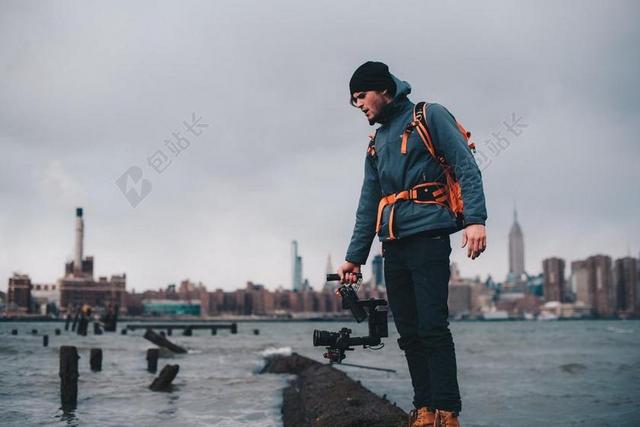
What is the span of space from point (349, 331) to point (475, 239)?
1140 millimetres

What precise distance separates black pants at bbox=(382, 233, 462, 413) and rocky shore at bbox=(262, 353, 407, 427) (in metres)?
2.07

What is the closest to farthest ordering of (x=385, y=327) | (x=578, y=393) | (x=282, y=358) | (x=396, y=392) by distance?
(x=385, y=327), (x=396, y=392), (x=578, y=393), (x=282, y=358)

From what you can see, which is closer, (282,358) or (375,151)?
(375,151)

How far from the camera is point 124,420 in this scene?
1133cm

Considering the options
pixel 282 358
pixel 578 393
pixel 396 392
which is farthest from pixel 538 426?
pixel 282 358

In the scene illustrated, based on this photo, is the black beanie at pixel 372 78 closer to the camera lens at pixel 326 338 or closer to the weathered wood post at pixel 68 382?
the camera lens at pixel 326 338

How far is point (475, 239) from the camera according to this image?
4.15m

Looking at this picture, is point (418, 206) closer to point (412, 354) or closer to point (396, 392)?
point (412, 354)

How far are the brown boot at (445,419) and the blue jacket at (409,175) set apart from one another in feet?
3.91

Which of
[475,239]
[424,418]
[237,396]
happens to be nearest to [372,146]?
[475,239]

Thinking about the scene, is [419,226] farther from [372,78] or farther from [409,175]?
[372,78]

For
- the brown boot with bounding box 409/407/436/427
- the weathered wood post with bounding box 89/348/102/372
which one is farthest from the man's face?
the weathered wood post with bounding box 89/348/102/372

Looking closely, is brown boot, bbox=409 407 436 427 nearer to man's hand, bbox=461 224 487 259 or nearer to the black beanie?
man's hand, bbox=461 224 487 259

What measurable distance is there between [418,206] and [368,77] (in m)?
1.01
